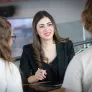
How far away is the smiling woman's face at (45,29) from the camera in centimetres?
167

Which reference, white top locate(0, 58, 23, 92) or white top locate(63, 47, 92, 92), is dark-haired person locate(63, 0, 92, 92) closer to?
white top locate(63, 47, 92, 92)

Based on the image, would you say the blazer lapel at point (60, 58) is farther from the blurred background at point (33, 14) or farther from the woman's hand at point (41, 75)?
the blurred background at point (33, 14)

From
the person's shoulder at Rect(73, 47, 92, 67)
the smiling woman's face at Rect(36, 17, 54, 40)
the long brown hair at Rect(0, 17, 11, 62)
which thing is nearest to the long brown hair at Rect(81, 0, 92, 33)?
the person's shoulder at Rect(73, 47, 92, 67)

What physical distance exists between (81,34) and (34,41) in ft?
7.85

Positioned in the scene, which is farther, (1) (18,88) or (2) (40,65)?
(2) (40,65)

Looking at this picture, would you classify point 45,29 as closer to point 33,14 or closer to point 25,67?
point 25,67

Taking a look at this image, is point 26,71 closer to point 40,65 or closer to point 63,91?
point 40,65

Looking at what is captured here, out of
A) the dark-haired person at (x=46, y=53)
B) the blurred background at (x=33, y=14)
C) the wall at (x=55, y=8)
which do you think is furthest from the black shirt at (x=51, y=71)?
the wall at (x=55, y=8)

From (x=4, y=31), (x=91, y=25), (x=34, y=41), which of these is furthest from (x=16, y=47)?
(x=91, y=25)

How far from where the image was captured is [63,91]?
90 cm

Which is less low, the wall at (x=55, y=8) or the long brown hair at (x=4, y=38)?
the wall at (x=55, y=8)

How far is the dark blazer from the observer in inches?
64.7

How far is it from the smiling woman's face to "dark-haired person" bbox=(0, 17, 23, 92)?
0.59 meters

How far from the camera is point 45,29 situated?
1.67 metres
